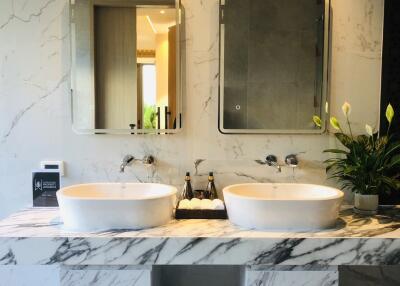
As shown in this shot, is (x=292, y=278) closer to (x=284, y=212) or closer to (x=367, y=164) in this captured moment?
(x=284, y=212)

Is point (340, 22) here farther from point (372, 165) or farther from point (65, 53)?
point (65, 53)

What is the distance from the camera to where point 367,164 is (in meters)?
1.67

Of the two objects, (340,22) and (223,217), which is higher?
(340,22)

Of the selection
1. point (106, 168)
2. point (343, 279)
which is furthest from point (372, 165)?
point (106, 168)

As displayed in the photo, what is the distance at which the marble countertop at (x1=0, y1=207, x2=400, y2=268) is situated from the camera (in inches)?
53.4

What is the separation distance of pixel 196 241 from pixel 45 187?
983 millimetres

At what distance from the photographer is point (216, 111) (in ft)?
6.11

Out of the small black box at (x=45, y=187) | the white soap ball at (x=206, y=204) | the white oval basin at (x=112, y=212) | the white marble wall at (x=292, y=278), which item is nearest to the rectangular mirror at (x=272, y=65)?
the white soap ball at (x=206, y=204)

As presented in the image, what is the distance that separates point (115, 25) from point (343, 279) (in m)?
1.93

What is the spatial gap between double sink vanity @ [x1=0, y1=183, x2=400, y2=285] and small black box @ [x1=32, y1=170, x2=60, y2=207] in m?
0.37

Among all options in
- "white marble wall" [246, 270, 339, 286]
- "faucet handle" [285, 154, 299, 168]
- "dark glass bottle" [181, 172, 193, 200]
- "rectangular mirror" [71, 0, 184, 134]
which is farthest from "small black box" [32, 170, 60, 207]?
"faucet handle" [285, 154, 299, 168]

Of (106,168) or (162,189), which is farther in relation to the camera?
(106,168)

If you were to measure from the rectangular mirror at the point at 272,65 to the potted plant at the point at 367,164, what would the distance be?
0.55 ft

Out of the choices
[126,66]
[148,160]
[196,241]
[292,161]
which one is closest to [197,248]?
[196,241]
